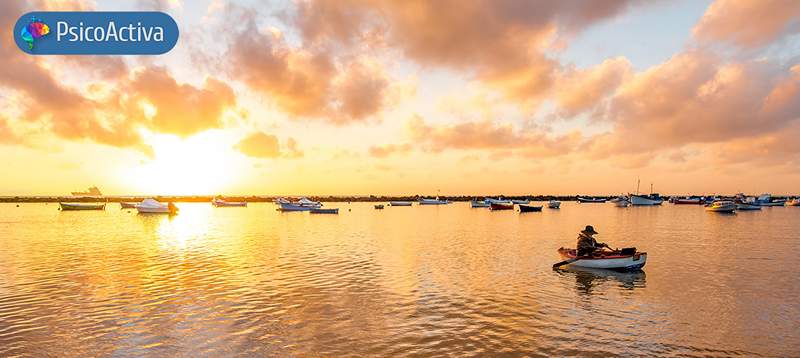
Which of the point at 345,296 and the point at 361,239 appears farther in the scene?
the point at 361,239

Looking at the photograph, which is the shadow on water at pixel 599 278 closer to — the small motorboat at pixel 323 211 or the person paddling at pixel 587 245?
the person paddling at pixel 587 245

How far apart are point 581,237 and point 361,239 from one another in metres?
22.8

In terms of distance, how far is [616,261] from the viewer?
85.9ft

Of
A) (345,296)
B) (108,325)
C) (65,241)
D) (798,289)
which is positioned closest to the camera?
(108,325)

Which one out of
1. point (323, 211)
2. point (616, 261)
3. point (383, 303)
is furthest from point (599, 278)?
point (323, 211)

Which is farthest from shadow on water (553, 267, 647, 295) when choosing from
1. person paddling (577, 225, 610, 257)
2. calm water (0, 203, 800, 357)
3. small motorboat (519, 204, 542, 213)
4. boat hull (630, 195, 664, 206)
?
boat hull (630, 195, 664, 206)

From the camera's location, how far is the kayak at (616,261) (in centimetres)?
2605

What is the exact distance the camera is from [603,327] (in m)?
15.4

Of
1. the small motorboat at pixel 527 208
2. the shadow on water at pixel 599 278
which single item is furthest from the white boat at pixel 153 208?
the shadow on water at pixel 599 278

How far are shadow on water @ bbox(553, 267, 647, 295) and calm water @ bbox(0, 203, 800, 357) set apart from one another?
13 cm

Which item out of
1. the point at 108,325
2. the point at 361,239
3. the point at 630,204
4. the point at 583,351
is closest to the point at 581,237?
the point at 583,351

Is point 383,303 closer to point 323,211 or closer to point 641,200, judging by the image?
point 323,211

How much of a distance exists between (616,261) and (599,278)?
2347mm

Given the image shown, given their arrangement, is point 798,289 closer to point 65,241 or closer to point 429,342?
point 429,342
